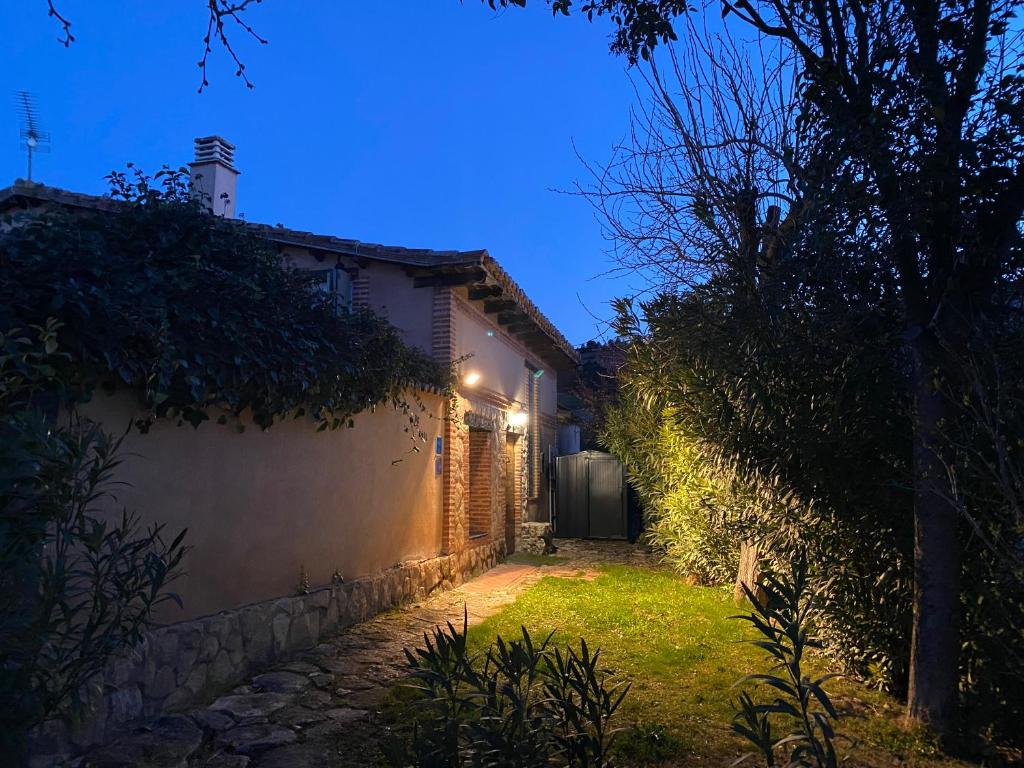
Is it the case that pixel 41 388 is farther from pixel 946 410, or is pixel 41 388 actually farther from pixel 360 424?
pixel 946 410

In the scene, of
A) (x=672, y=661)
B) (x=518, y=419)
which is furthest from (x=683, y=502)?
(x=518, y=419)

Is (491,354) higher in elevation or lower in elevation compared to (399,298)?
lower

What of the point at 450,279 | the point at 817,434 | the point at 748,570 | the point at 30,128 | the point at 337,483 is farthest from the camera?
the point at 30,128

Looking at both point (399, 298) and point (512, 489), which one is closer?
point (399, 298)

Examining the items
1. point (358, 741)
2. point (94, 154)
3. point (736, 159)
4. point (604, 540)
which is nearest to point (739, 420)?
point (736, 159)

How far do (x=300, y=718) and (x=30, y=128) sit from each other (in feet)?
39.5

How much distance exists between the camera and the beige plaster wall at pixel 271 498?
4.78 m

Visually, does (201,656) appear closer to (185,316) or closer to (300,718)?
(300,718)

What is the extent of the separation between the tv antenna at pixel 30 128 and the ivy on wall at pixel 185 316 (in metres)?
8.00

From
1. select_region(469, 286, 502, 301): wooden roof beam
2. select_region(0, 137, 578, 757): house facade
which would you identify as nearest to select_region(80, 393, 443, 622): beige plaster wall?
select_region(0, 137, 578, 757): house facade

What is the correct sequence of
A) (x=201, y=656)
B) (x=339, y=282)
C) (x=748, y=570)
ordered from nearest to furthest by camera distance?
(x=201, y=656), (x=748, y=570), (x=339, y=282)

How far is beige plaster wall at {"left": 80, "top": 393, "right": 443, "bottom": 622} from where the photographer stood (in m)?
4.78

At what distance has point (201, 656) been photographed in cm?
494

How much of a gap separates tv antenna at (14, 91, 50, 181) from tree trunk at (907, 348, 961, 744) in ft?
44.2
